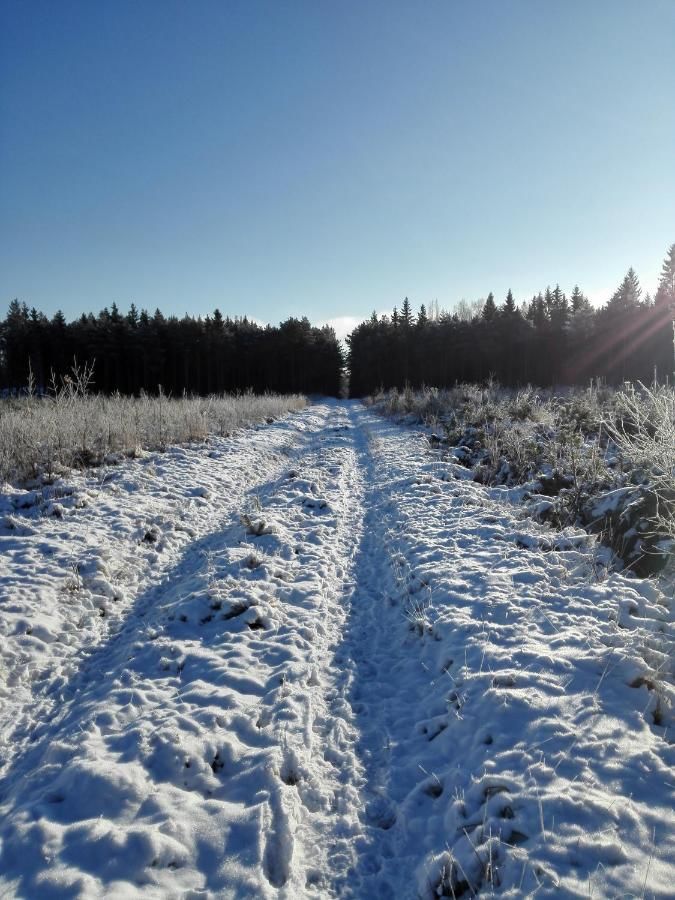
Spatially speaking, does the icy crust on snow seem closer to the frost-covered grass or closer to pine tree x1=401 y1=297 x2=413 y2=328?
the frost-covered grass

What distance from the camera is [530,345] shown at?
55188 millimetres

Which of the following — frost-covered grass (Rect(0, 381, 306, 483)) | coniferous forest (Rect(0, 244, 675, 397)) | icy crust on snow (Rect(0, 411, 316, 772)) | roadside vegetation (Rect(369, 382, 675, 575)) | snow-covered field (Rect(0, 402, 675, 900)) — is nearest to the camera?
snow-covered field (Rect(0, 402, 675, 900))

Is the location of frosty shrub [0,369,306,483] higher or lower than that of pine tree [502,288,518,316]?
lower

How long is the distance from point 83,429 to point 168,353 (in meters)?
52.5

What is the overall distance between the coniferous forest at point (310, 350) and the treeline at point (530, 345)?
15cm

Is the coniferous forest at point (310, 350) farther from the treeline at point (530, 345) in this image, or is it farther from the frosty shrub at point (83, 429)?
the frosty shrub at point (83, 429)

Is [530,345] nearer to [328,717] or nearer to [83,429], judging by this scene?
[83,429]

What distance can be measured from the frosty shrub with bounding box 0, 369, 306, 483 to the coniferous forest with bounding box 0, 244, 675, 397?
1437 inches

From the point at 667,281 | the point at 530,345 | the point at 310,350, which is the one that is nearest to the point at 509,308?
the point at 530,345

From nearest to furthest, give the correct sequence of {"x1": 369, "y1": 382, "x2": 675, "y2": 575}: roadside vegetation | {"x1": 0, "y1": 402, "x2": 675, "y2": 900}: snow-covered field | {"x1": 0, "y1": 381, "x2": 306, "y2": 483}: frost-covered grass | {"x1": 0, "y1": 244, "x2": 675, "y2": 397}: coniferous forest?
{"x1": 0, "y1": 402, "x2": 675, "y2": 900}: snow-covered field < {"x1": 369, "y1": 382, "x2": 675, "y2": 575}: roadside vegetation < {"x1": 0, "y1": 381, "x2": 306, "y2": 483}: frost-covered grass < {"x1": 0, "y1": 244, "x2": 675, "y2": 397}: coniferous forest

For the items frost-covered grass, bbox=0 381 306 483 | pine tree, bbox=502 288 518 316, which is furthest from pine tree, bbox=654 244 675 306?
frost-covered grass, bbox=0 381 306 483

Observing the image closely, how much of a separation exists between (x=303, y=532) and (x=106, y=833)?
5179mm

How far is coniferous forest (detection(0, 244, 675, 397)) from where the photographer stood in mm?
52281

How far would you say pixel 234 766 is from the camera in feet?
9.84
